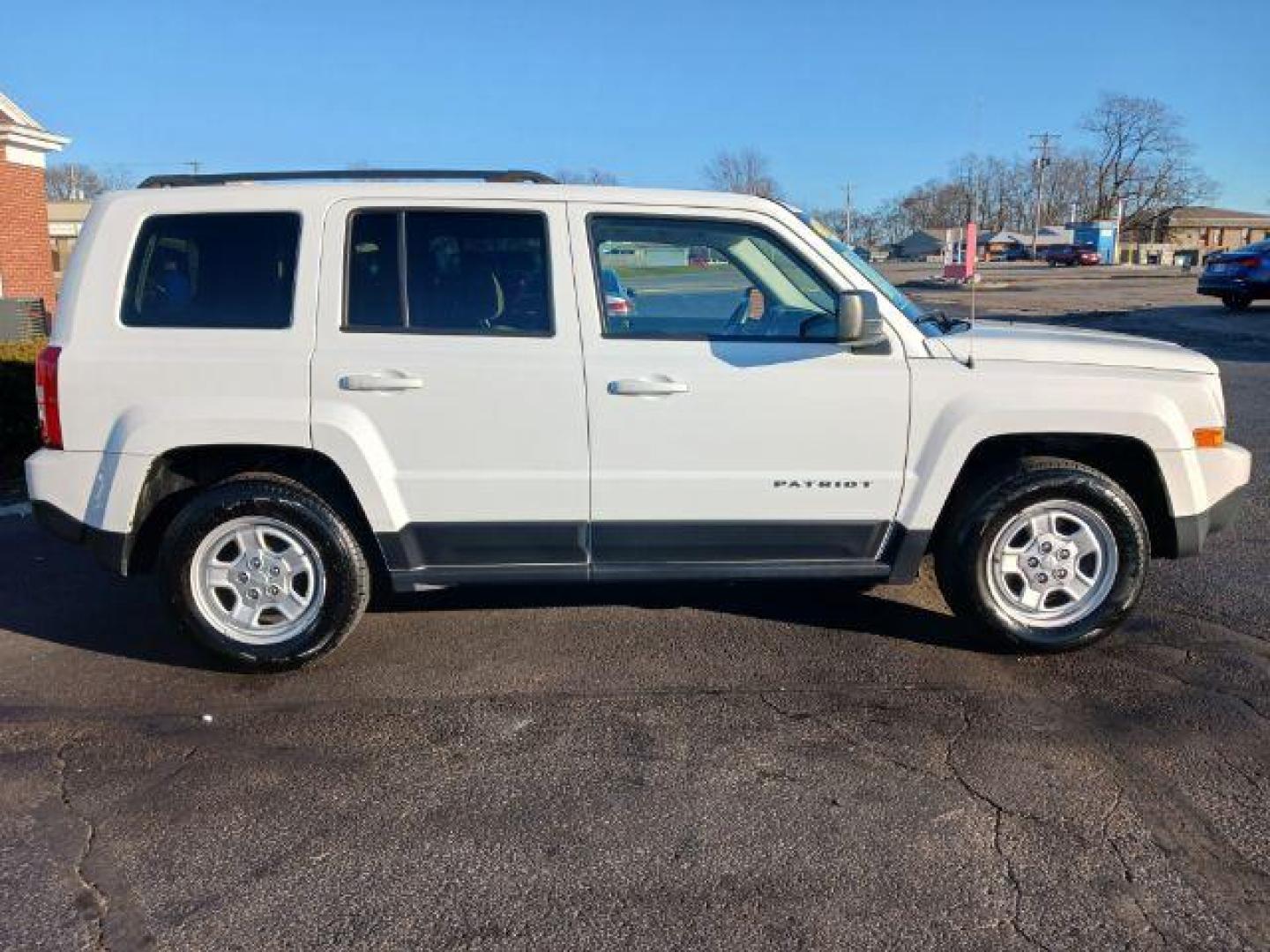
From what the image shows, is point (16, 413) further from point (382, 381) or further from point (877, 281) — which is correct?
point (877, 281)

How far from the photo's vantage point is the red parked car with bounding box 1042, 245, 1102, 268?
8162 centimetres

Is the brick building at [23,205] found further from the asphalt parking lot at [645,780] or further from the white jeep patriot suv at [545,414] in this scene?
the white jeep patriot suv at [545,414]

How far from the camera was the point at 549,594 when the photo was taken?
5.24 meters

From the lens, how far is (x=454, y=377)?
4066 millimetres

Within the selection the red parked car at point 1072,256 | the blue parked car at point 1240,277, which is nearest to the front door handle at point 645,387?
the blue parked car at point 1240,277

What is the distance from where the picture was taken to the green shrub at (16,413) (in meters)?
7.86

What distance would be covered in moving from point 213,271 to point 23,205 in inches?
715

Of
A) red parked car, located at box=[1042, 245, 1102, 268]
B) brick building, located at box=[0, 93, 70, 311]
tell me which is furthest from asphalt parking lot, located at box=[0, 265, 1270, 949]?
red parked car, located at box=[1042, 245, 1102, 268]

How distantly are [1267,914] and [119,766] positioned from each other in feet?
11.7

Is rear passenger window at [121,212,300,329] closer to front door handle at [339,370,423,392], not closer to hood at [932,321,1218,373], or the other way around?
front door handle at [339,370,423,392]

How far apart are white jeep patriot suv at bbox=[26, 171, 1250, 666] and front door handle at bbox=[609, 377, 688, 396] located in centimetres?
1

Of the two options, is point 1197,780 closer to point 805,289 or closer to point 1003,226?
point 805,289

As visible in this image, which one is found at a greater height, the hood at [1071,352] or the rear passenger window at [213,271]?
the rear passenger window at [213,271]

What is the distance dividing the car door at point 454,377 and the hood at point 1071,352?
1.64 m
